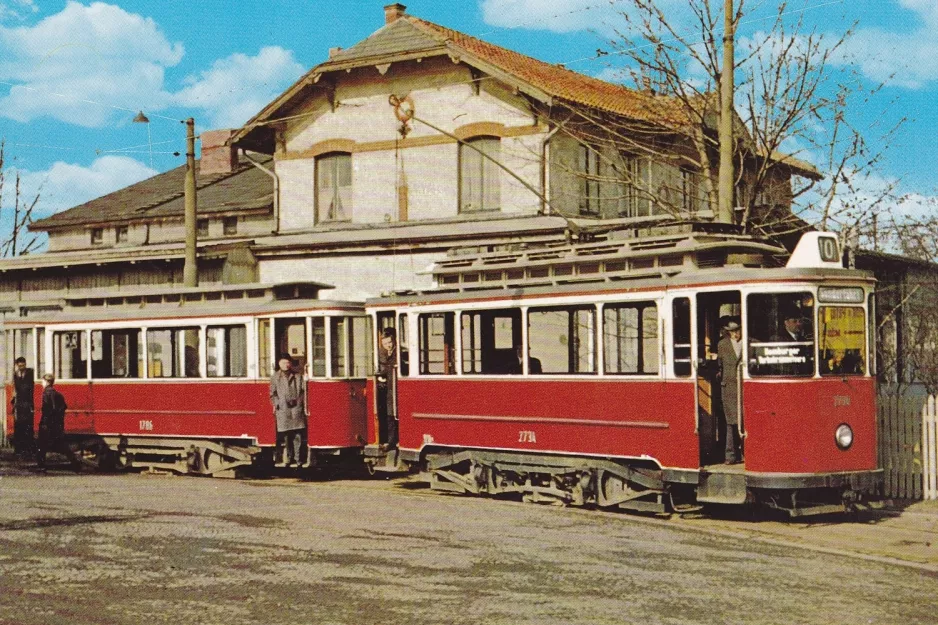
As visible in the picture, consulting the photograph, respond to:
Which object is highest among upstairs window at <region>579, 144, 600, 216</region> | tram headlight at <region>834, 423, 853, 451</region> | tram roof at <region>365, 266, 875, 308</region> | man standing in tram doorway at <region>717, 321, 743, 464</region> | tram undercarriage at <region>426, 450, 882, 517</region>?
upstairs window at <region>579, 144, 600, 216</region>

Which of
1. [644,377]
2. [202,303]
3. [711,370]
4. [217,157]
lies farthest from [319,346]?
[217,157]

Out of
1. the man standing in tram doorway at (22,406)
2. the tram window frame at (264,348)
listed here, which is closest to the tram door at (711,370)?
the tram window frame at (264,348)

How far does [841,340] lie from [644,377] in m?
2.19

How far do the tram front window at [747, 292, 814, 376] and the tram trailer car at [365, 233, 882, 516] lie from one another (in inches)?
0.6

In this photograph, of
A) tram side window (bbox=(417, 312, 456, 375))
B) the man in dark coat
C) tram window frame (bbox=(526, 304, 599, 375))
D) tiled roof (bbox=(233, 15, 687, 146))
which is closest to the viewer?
tram window frame (bbox=(526, 304, 599, 375))

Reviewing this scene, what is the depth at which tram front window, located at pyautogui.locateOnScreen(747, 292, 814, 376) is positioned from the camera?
13883 mm

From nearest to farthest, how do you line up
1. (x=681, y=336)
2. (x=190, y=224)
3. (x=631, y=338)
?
(x=681, y=336), (x=631, y=338), (x=190, y=224)

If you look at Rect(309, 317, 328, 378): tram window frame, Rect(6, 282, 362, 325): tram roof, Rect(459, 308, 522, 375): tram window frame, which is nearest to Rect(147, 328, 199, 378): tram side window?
Rect(6, 282, 362, 325): tram roof

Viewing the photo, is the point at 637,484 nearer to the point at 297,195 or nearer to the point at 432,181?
the point at 432,181

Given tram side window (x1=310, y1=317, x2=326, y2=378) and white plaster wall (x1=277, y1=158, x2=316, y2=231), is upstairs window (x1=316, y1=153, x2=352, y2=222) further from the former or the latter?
tram side window (x1=310, y1=317, x2=326, y2=378)

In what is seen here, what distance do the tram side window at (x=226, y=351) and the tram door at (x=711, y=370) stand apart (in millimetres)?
8298

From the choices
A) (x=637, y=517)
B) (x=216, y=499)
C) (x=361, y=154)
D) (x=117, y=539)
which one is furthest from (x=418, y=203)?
(x=117, y=539)

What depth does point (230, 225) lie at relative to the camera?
35.6 m

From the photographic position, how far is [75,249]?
1592 inches
